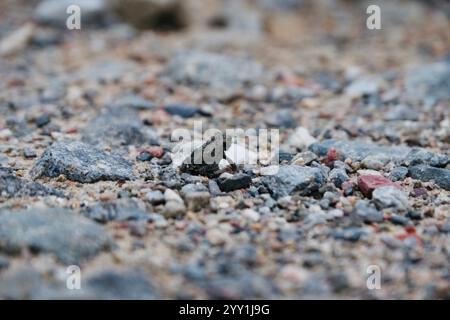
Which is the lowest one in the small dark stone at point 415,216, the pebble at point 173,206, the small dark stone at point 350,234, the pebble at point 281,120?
the small dark stone at point 350,234

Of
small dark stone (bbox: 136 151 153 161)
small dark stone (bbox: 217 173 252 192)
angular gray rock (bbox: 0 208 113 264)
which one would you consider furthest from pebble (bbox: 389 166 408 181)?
angular gray rock (bbox: 0 208 113 264)

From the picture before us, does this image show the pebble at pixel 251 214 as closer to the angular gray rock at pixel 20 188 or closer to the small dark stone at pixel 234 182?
the small dark stone at pixel 234 182

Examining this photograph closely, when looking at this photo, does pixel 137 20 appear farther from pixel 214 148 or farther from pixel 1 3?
pixel 214 148

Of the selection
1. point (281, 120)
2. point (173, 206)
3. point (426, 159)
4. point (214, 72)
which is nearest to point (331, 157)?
point (426, 159)

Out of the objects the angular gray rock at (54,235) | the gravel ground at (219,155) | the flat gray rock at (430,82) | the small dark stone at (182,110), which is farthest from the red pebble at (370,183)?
the flat gray rock at (430,82)
